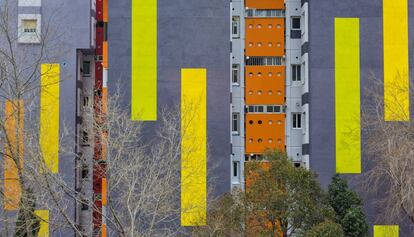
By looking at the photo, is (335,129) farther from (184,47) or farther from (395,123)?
(184,47)

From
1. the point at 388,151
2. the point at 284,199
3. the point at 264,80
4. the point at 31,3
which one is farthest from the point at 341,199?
the point at 31,3

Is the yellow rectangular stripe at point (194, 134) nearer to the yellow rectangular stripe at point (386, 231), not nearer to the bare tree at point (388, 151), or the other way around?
the bare tree at point (388, 151)

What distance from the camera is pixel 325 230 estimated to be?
48.8ft

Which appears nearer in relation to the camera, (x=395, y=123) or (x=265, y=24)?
(x=395, y=123)

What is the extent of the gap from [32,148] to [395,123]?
12.9 meters

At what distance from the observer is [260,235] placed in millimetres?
14992

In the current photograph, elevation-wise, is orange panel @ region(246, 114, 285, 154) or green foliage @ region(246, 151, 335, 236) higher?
orange panel @ region(246, 114, 285, 154)

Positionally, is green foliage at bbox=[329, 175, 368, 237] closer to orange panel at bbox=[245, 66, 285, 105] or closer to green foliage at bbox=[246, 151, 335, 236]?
green foliage at bbox=[246, 151, 335, 236]

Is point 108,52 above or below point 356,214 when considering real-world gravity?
above

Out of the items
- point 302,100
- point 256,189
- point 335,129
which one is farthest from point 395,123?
point 256,189

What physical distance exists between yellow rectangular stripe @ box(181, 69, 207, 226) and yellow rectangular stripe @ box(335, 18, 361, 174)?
414 cm

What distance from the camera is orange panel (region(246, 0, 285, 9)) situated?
20.9m

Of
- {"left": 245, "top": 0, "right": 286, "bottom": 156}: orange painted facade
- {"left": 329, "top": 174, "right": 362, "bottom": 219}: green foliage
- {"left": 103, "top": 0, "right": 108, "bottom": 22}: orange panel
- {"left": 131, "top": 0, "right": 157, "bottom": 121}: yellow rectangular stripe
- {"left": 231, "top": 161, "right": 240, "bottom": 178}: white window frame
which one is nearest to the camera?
{"left": 329, "top": 174, "right": 362, "bottom": 219}: green foliage

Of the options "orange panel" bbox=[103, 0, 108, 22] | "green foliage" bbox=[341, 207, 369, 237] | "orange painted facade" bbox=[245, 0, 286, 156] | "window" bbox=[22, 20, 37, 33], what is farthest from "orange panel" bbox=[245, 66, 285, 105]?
"window" bbox=[22, 20, 37, 33]
